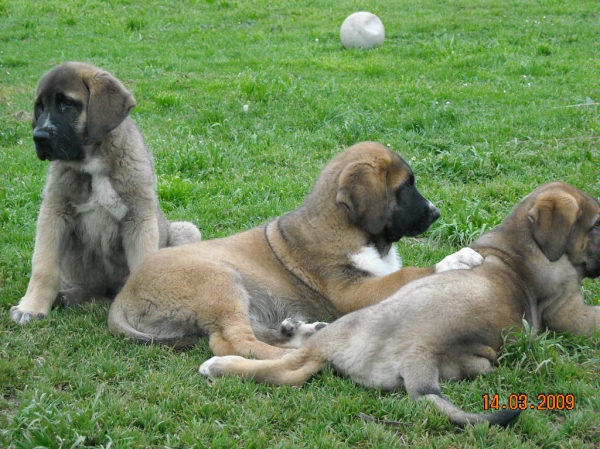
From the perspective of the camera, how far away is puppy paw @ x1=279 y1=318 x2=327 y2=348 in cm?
548

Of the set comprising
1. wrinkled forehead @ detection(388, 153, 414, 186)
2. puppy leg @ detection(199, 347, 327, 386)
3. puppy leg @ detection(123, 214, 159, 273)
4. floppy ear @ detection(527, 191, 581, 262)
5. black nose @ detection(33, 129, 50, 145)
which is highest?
black nose @ detection(33, 129, 50, 145)

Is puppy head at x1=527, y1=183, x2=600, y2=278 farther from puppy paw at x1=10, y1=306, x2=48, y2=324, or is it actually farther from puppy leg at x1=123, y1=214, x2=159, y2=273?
puppy paw at x1=10, y1=306, x2=48, y2=324

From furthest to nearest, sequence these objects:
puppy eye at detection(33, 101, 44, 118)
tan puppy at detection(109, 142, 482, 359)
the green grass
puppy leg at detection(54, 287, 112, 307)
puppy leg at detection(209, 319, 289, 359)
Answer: puppy leg at detection(54, 287, 112, 307)
puppy eye at detection(33, 101, 44, 118)
tan puppy at detection(109, 142, 482, 359)
puppy leg at detection(209, 319, 289, 359)
the green grass

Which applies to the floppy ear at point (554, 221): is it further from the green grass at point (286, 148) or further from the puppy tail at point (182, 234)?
the puppy tail at point (182, 234)

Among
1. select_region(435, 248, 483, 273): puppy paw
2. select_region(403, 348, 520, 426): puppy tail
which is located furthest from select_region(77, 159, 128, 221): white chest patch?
select_region(403, 348, 520, 426): puppy tail

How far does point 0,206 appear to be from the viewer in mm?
8016

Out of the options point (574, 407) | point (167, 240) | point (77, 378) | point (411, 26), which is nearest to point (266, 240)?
point (167, 240)

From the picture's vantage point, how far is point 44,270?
607cm

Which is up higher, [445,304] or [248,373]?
[445,304]

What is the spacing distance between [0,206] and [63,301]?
2.18m

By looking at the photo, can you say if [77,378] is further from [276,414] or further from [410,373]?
[410,373]

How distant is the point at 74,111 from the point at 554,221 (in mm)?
3553
